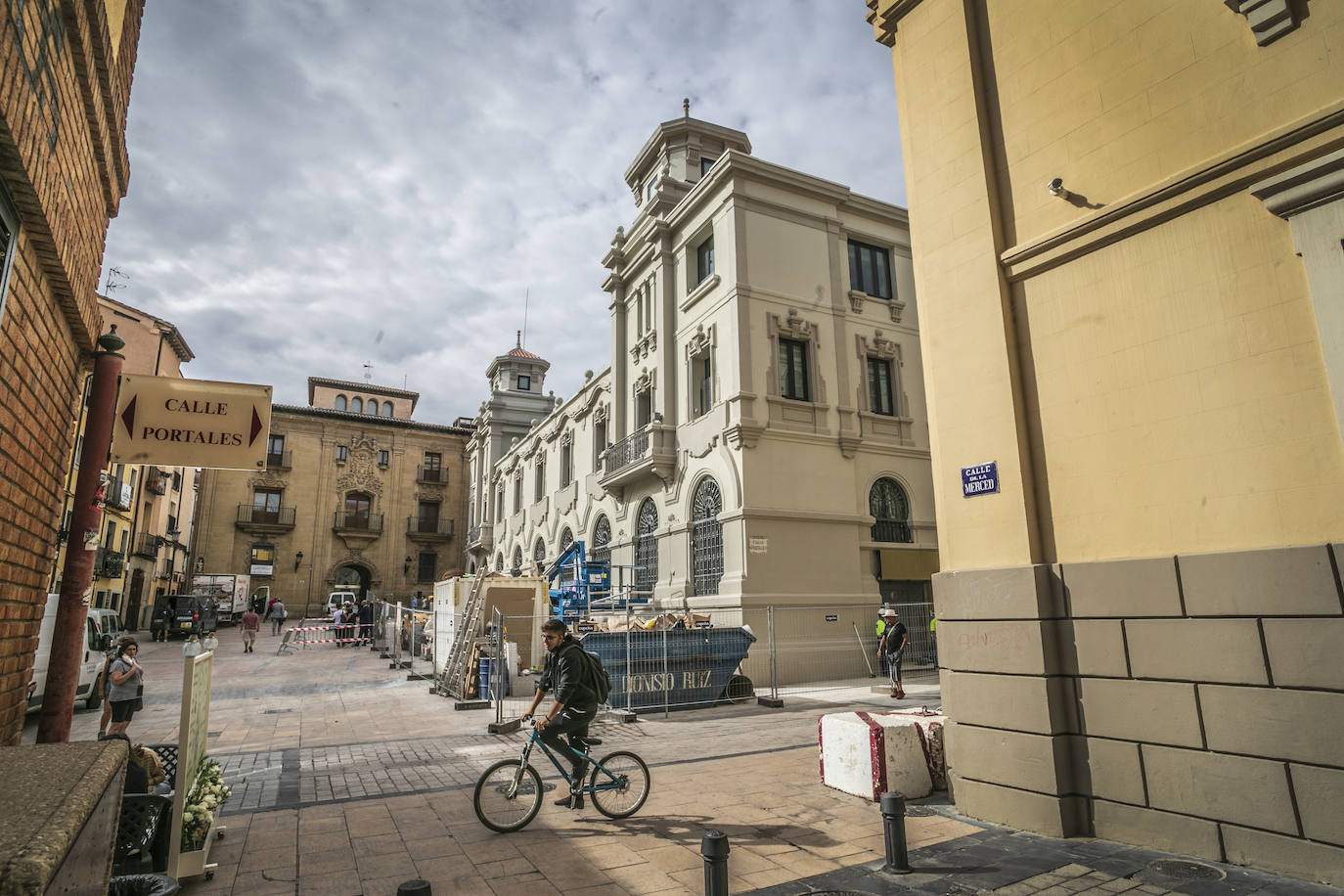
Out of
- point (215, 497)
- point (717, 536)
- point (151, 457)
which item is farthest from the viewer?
point (215, 497)

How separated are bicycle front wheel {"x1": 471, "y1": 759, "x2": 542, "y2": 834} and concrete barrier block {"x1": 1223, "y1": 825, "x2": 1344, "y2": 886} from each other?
5.43 m

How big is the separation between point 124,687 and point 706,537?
13.4m

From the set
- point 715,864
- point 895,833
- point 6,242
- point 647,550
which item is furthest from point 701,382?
point 6,242

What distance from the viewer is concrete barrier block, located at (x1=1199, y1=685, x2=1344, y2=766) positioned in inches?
189

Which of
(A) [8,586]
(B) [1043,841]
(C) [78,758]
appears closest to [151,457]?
(A) [8,586]

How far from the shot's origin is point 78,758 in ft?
7.46

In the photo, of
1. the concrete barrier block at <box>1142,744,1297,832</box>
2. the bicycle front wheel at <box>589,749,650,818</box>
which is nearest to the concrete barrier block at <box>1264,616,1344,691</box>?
the concrete barrier block at <box>1142,744,1297,832</box>

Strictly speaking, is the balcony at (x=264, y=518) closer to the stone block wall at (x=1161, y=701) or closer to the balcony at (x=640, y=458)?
the balcony at (x=640, y=458)

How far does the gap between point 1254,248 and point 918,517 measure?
16745 mm

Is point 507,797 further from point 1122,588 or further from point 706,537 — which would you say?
point 706,537

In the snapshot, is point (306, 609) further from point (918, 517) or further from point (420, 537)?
point (918, 517)

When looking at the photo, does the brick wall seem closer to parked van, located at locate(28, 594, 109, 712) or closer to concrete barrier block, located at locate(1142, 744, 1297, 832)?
parked van, located at locate(28, 594, 109, 712)

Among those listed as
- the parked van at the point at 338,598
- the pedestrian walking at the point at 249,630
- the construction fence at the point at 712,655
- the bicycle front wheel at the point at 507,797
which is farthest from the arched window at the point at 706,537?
the parked van at the point at 338,598

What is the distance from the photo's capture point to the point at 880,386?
22469 millimetres
